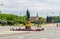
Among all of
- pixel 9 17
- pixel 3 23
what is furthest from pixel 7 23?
pixel 9 17

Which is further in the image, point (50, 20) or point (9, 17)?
point (50, 20)

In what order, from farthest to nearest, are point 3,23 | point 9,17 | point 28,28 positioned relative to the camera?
point 9,17 → point 3,23 → point 28,28

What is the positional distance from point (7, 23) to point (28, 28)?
2514 inches

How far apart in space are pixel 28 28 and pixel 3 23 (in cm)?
6026

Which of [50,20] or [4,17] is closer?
[4,17]

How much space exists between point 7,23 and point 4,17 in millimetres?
36072

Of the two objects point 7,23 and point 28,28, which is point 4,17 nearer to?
point 7,23

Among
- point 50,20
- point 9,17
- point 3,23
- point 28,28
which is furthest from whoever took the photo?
point 50,20

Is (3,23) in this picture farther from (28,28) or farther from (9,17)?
(28,28)

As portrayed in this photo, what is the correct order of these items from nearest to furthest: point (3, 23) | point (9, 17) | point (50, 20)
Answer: point (3, 23) → point (9, 17) → point (50, 20)

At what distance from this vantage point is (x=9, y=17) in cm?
14975

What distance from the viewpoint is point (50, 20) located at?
176 metres

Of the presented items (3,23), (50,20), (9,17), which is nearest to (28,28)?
(3,23)

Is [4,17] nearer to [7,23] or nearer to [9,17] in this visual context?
[9,17]
